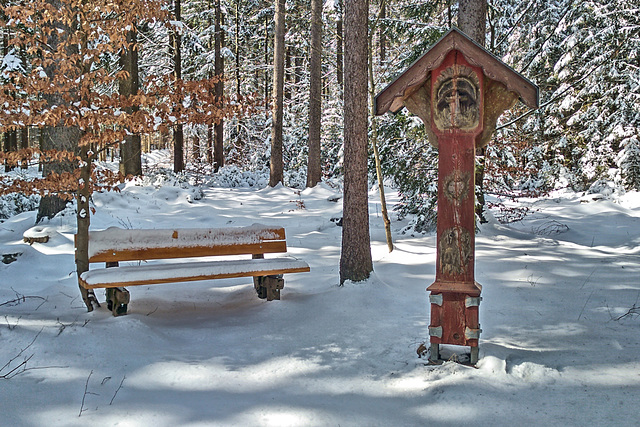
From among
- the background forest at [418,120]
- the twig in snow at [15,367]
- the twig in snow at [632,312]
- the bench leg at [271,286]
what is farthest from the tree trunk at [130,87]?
the twig in snow at [632,312]

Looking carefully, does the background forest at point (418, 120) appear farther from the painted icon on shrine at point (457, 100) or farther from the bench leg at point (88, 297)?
the painted icon on shrine at point (457, 100)

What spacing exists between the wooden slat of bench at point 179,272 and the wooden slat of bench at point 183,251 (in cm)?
14

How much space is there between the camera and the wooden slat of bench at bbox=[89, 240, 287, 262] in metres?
5.69

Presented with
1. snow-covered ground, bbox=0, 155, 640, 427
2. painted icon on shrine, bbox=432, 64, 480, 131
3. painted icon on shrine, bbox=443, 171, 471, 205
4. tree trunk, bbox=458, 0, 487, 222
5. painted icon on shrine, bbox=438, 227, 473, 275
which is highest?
tree trunk, bbox=458, 0, 487, 222

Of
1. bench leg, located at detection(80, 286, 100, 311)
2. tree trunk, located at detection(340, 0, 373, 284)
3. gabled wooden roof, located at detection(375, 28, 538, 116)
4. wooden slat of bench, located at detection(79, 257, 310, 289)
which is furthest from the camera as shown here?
tree trunk, located at detection(340, 0, 373, 284)

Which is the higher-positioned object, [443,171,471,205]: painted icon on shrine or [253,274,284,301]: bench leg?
[443,171,471,205]: painted icon on shrine

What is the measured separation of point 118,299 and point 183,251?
100 cm

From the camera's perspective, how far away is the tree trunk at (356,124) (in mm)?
6590

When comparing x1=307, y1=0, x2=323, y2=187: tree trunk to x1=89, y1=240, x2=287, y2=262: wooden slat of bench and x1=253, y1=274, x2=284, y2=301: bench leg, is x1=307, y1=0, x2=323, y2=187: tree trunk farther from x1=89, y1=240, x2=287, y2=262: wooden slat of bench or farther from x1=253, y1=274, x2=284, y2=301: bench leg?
x1=253, y1=274, x2=284, y2=301: bench leg

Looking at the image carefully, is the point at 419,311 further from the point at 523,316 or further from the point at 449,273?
the point at 449,273

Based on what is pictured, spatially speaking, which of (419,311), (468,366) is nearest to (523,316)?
(419,311)

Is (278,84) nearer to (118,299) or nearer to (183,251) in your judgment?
(183,251)

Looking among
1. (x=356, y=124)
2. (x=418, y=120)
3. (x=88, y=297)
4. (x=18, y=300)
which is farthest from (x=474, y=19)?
(x=18, y=300)

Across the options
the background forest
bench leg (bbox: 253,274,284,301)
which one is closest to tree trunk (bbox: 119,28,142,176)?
the background forest
